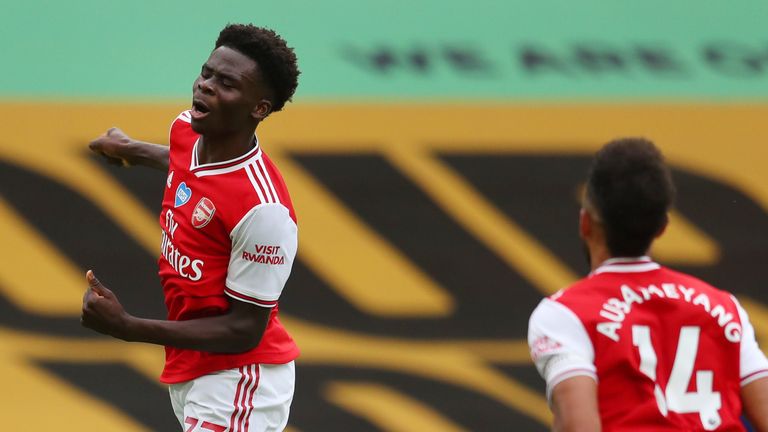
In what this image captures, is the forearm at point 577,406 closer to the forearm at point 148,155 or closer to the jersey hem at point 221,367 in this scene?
the jersey hem at point 221,367

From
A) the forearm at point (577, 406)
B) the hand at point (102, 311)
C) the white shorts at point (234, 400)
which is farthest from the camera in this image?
the white shorts at point (234, 400)

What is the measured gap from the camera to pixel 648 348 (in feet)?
8.03

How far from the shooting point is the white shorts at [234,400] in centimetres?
361

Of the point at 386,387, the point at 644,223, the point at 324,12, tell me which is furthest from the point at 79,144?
the point at 644,223

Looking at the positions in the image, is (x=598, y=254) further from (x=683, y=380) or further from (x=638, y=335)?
(x=683, y=380)

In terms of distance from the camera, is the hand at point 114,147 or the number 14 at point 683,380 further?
the hand at point 114,147

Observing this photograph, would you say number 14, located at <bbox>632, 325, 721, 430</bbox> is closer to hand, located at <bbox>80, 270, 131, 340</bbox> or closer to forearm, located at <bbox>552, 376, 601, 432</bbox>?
forearm, located at <bbox>552, 376, 601, 432</bbox>

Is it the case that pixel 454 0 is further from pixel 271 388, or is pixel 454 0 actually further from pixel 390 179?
pixel 271 388

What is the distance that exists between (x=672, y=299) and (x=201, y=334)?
1512mm

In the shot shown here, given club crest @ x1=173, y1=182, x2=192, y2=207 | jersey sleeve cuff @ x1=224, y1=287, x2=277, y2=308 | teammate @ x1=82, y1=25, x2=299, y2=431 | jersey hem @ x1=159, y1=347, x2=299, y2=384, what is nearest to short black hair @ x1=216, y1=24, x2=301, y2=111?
teammate @ x1=82, y1=25, x2=299, y2=431

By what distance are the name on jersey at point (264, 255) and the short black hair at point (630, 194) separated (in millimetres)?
1220

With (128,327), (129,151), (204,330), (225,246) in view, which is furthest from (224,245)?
(129,151)

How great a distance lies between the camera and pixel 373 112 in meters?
6.18

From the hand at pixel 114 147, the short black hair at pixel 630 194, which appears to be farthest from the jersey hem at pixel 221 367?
the short black hair at pixel 630 194
